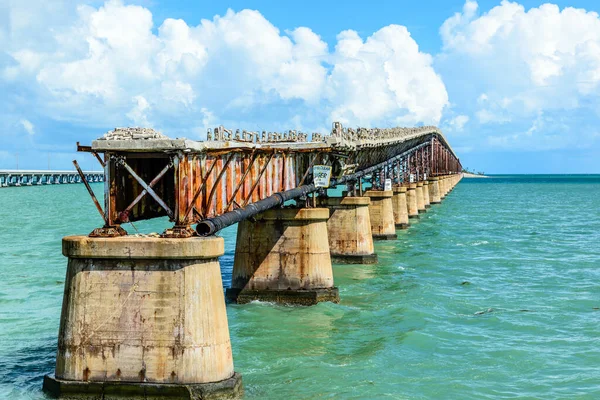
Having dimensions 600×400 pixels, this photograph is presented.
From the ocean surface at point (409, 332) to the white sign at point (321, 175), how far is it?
15.1 feet

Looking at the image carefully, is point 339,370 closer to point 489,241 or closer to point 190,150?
point 190,150

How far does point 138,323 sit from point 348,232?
27010 mm

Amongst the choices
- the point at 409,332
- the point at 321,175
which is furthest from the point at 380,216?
the point at 409,332

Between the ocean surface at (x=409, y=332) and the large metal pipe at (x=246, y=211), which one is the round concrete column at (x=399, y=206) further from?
the large metal pipe at (x=246, y=211)

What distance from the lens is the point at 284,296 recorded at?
93.3 ft

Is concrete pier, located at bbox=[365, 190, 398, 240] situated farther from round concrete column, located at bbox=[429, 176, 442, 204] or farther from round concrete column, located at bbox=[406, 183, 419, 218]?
round concrete column, located at bbox=[429, 176, 442, 204]

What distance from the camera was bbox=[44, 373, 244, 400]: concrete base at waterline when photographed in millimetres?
14922

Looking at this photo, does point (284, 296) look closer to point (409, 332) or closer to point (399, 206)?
point (409, 332)

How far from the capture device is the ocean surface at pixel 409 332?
61.5 feet

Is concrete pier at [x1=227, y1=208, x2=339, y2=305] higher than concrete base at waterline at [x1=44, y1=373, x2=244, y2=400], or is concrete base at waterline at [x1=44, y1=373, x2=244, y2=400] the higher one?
concrete pier at [x1=227, y1=208, x2=339, y2=305]

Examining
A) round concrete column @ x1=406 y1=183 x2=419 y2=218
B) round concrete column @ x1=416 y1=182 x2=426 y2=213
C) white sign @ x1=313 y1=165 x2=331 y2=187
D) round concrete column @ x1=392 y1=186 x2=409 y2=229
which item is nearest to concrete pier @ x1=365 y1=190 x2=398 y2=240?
round concrete column @ x1=392 y1=186 x2=409 y2=229

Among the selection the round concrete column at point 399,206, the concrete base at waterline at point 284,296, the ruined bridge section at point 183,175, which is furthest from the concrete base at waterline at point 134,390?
the round concrete column at point 399,206

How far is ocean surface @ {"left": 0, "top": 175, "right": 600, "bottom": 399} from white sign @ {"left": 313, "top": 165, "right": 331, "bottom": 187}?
15.1 ft

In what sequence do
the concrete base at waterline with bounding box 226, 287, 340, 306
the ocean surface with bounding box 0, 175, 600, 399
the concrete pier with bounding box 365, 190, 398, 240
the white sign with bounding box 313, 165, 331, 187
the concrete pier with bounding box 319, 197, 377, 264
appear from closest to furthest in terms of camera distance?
1. the ocean surface with bounding box 0, 175, 600, 399
2. the concrete base at waterline with bounding box 226, 287, 340, 306
3. the white sign with bounding box 313, 165, 331, 187
4. the concrete pier with bounding box 319, 197, 377, 264
5. the concrete pier with bounding box 365, 190, 398, 240
